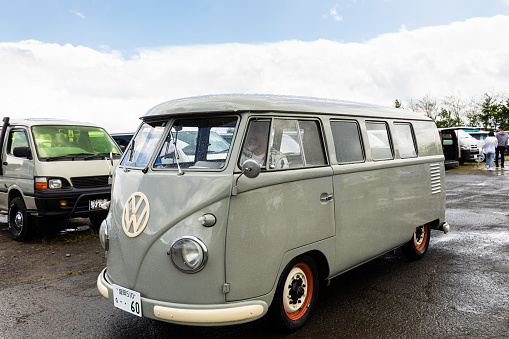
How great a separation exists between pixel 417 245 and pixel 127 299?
14.2ft

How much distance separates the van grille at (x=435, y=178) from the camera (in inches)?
258

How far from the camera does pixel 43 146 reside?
8383 mm

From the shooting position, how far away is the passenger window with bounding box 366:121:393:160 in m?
5.43

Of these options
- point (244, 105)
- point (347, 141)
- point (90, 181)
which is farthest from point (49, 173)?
point (347, 141)

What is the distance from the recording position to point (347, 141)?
502cm

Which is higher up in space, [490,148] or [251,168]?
[251,168]

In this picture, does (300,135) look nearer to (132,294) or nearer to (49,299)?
(132,294)

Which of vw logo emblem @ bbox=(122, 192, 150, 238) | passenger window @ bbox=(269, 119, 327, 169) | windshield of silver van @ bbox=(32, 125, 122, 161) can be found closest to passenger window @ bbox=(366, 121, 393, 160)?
passenger window @ bbox=(269, 119, 327, 169)

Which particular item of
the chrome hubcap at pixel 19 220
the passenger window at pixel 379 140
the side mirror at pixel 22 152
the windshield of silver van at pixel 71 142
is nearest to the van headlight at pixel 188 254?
the passenger window at pixel 379 140

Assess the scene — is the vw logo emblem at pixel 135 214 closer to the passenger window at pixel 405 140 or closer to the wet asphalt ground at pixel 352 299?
the wet asphalt ground at pixel 352 299

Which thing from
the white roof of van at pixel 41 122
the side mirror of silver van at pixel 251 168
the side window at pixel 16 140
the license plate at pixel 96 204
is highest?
the white roof of van at pixel 41 122

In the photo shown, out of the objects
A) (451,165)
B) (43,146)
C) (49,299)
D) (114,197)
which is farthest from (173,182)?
(451,165)

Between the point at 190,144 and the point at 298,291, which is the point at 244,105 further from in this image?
the point at 298,291

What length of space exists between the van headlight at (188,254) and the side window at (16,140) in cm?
617
